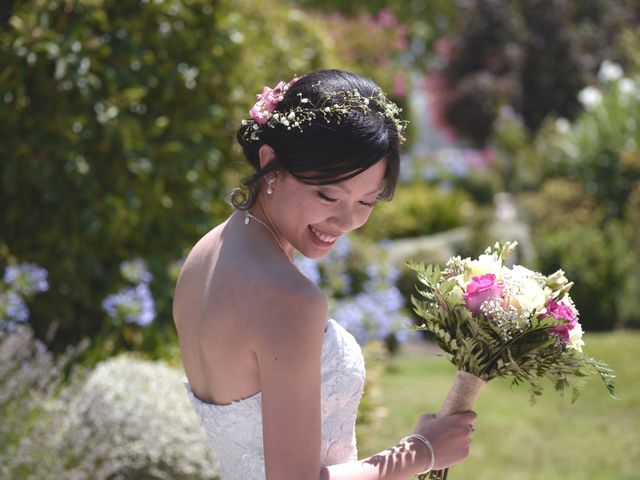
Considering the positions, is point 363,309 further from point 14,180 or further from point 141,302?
point 14,180

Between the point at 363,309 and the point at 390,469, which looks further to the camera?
the point at 363,309

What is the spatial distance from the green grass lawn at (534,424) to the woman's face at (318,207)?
306 centimetres

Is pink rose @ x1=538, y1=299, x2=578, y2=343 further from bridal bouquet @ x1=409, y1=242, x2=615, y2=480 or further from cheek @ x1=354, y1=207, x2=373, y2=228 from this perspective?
cheek @ x1=354, y1=207, x2=373, y2=228

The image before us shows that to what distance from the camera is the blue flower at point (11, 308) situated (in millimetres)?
5121

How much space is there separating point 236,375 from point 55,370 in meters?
2.31

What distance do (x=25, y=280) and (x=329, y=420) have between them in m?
3.46

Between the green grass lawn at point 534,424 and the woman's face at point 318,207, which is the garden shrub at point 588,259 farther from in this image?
the woman's face at point 318,207

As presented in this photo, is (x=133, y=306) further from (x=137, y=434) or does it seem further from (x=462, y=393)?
(x=462, y=393)

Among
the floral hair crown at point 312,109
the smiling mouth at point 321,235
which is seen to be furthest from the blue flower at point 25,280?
the smiling mouth at point 321,235

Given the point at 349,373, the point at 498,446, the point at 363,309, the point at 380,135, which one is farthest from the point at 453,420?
the point at 363,309

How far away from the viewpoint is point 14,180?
5043mm

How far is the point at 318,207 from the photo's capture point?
2010mm

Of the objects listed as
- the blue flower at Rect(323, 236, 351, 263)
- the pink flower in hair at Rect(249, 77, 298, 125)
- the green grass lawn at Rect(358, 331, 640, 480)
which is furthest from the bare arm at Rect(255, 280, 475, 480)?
the blue flower at Rect(323, 236, 351, 263)

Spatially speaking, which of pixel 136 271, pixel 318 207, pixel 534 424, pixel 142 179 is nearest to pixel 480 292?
pixel 318 207
